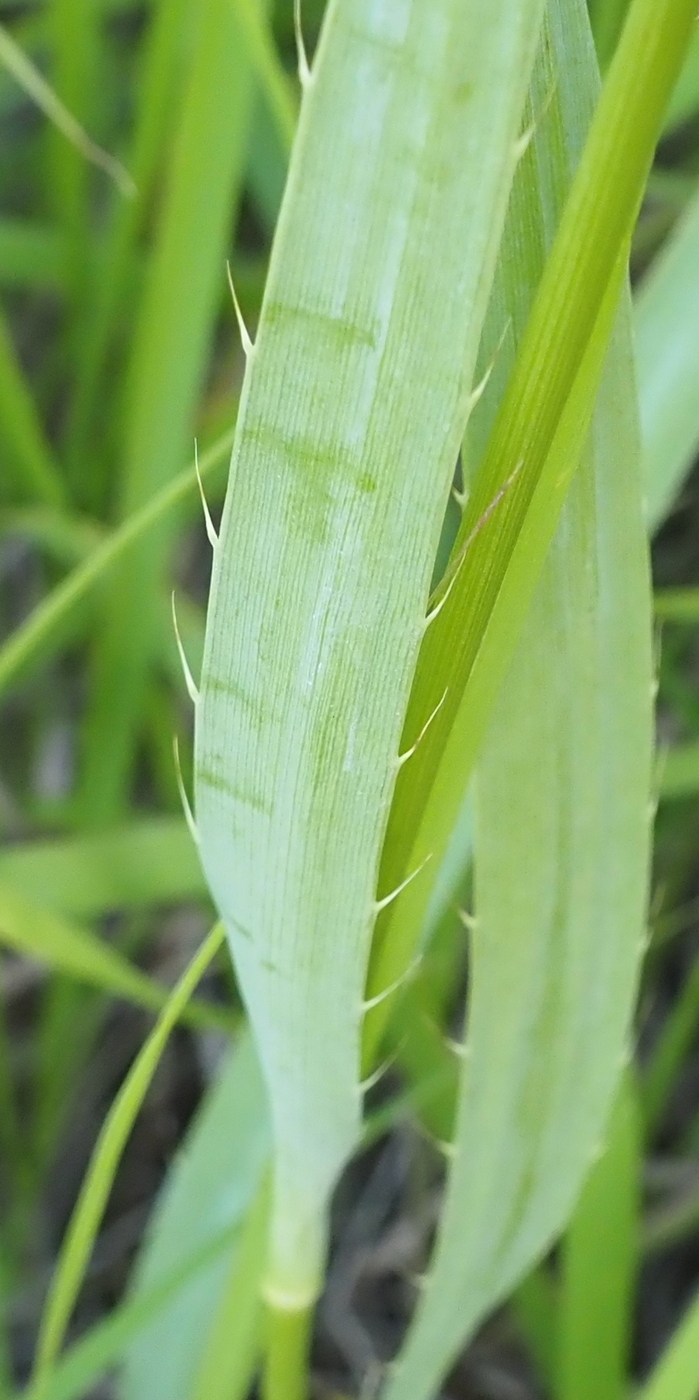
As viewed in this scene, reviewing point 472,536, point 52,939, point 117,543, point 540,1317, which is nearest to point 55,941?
point 52,939

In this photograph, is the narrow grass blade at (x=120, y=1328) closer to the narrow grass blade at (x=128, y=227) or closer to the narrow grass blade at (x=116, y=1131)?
the narrow grass blade at (x=116, y=1131)

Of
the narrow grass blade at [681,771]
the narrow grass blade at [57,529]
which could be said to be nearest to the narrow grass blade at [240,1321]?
the narrow grass blade at [681,771]

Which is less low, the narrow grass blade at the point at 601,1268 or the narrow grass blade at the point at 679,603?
the narrow grass blade at the point at 679,603

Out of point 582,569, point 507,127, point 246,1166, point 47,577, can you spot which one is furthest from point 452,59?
point 47,577

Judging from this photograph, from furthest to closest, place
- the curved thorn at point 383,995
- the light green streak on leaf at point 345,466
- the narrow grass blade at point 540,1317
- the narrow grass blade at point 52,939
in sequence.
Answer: the narrow grass blade at point 540,1317, the narrow grass blade at point 52,939, the curved thorn at point 383,995, the light green streak on leaf at point 345,466

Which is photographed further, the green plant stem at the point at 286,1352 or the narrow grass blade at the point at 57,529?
the narrow grass blade at the point at 57,529

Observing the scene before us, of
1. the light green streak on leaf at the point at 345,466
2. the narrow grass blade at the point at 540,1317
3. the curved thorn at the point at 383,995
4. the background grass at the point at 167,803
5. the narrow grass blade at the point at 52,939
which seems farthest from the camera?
the narrow grass blade at the point at 540,1317

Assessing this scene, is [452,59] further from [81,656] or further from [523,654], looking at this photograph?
[81,656]
